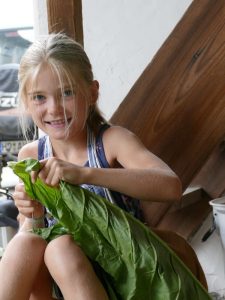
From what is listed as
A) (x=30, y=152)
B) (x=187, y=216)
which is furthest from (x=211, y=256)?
(x=30, y=152)

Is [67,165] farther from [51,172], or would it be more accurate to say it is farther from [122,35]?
[122,35]

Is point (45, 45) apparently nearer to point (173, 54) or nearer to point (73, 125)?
point (73, 125)

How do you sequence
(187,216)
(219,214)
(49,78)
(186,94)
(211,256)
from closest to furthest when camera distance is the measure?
(49,78), (186,94), (219,214), (187,216), (211,256)

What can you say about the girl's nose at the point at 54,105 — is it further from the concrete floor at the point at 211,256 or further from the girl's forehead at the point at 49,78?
the concrete floor at the point at 211,256

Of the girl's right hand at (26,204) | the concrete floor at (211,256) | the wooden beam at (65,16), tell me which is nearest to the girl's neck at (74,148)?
the girl's right hand at (26,204)

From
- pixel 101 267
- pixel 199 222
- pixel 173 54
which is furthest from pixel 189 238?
pixel 101 267

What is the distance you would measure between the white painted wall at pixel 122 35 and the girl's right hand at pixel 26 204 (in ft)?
2.70

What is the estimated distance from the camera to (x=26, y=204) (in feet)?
4.56

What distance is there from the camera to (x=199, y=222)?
81.0 inches

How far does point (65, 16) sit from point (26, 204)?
0.63 m

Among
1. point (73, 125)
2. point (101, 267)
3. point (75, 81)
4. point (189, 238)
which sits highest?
point (75, 81)

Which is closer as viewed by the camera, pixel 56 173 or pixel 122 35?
pixel 56 173

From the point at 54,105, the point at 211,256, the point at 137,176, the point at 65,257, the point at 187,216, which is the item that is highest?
the point at 54,105

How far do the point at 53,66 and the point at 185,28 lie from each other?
0.50 metres
